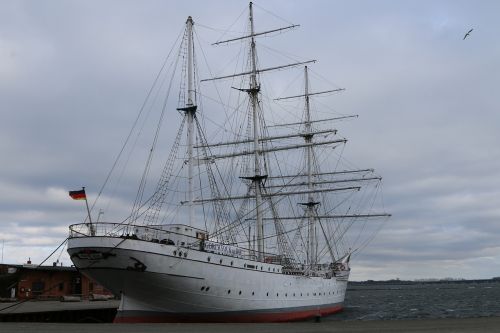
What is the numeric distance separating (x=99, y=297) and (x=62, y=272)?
5.05 metres

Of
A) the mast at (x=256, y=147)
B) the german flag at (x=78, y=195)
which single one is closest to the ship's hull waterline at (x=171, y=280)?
the german flag at (x=78, y=195)

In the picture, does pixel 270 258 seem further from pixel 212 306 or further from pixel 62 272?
pixel 62 272

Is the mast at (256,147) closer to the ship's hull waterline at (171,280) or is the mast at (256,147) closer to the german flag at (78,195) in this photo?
the ship's hull waterline at (171,280)

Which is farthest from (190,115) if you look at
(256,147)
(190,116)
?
(256,147)

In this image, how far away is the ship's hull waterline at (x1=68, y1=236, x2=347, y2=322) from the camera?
28062 mm

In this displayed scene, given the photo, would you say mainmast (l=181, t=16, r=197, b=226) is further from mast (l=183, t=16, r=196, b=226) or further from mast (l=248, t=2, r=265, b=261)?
mast (l=248, t=2, r=265, b=261)

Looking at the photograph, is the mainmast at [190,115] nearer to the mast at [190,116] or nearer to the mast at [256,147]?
the mast at [190,116]

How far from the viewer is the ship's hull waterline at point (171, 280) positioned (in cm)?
2806

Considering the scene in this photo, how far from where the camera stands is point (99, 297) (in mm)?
54188

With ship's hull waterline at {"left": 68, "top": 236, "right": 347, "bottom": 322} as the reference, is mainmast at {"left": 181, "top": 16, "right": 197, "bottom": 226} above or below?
above

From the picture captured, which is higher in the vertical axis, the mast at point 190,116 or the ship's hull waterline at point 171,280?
the mast at point 190,116

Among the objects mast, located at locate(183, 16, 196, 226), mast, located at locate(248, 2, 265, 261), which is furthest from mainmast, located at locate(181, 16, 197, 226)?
mast, located at locate(248, 2, 265, 261)

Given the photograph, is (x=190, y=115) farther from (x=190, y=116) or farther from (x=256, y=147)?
(x=256, y=147)

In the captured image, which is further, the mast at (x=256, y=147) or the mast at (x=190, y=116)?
the mast at (x=256, y=147)
